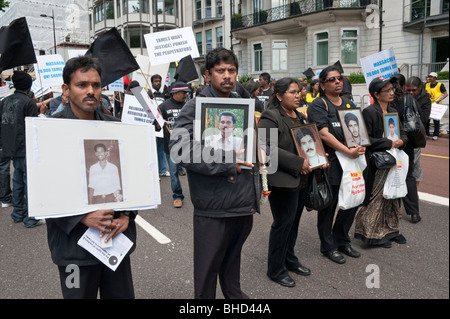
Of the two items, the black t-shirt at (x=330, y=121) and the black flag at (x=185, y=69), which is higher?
the black flag at (x=185, y=69)

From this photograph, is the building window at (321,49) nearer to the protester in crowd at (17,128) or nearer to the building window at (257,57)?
the building window at (257,57)

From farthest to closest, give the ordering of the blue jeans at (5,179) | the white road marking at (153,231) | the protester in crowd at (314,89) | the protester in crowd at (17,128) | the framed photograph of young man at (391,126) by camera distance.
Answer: the protester in crowd at (314,89) → the blue jeans at (5,179) → the protester in crowd at (17,128) → the white road marking at (153,231) → the framed photograph of young man at (391,126)

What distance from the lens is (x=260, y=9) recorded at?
92.3 ft

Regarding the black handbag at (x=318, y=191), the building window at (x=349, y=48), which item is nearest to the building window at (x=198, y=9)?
the building window at (x=349, y=48)

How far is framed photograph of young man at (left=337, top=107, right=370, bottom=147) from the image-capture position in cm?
374

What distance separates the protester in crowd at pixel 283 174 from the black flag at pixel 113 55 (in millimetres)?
1620

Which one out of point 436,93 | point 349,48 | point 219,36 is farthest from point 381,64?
point 219,36

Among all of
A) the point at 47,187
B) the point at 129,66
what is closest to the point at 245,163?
the point at 47,187

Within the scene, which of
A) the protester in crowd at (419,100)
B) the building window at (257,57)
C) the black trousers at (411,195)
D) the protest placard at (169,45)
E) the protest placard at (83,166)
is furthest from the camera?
the building window at (257,57)

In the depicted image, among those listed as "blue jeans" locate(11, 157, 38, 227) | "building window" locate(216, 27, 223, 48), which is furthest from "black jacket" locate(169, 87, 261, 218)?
"building window" locate(216, 27, 223, 48)

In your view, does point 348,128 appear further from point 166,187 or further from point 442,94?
point 442,94

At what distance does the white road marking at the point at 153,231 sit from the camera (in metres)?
4.52

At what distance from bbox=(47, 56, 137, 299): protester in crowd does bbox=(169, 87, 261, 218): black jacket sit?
1.57ft

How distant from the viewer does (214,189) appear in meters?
2.49
